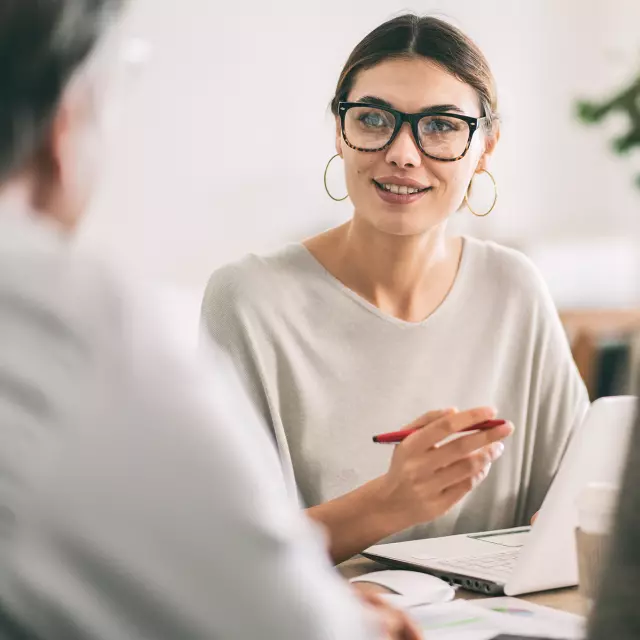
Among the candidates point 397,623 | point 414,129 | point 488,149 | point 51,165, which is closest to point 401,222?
point 414,129

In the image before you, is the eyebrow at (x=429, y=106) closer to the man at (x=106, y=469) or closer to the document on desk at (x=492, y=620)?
the document on desk at (x=492, y=620)

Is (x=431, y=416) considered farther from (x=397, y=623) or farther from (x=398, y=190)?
(x=398, y=190)

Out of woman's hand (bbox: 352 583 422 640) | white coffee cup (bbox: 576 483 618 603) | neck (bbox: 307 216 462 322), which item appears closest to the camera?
woman's hand (bbox: 352 583 422 640)

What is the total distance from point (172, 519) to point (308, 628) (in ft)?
0.38

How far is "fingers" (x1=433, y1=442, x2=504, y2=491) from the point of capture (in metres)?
1.33

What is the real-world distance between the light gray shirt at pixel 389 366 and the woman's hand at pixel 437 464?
31cm

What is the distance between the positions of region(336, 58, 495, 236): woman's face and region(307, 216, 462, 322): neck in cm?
4

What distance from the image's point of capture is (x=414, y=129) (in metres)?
1.74

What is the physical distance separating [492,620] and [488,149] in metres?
1.02

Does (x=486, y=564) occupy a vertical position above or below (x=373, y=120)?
below

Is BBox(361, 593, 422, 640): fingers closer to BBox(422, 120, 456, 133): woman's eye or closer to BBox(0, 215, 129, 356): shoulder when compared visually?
BBox(0, 215, 129, 356): shoulder

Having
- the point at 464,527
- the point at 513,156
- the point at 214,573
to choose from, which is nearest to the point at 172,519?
the point at 214,573

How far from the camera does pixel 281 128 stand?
3.62 m

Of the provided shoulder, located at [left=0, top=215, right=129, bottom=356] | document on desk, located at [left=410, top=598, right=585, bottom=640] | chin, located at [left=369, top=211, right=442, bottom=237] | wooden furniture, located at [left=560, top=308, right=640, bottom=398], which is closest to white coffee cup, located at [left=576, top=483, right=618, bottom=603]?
document on desk, located at [left=410, top=598, right=585, bottom=640]
